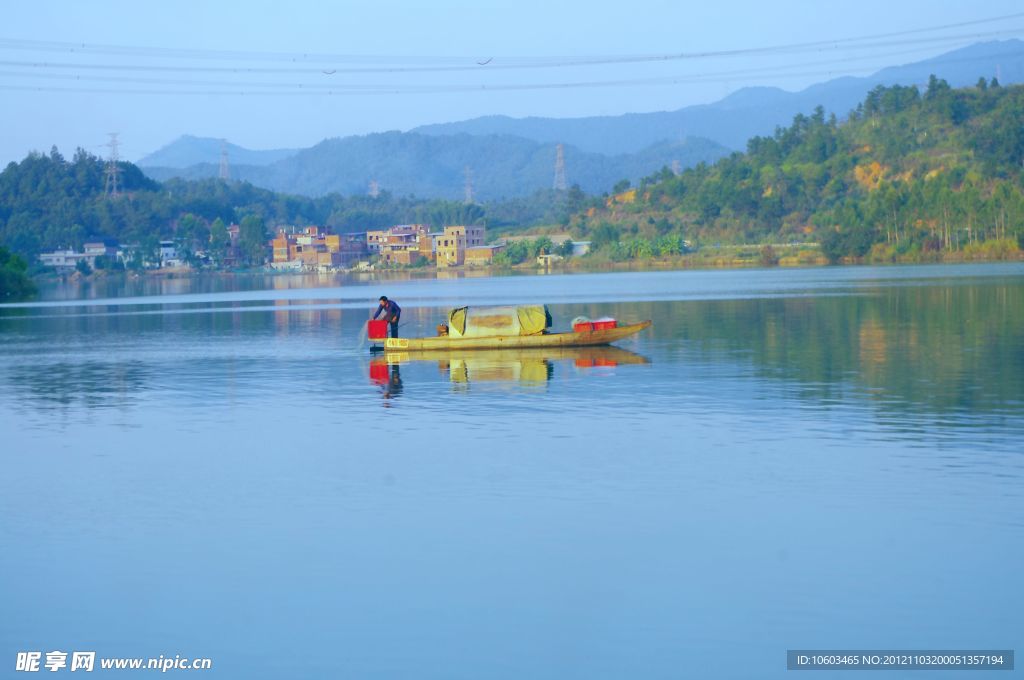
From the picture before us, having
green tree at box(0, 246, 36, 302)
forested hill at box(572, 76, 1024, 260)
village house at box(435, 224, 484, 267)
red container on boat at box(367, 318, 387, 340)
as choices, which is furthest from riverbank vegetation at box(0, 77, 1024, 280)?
red container on boat at box(367, 318, 387, 340)

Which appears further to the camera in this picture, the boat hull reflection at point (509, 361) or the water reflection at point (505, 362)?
the boat hull reflection at point (509, 361)

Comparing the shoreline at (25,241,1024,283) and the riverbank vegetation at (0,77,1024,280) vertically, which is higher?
the riverbank vegetation at (0,77,1024,280)

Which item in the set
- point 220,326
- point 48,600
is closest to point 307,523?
point 48,600

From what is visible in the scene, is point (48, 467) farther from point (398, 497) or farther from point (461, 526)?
point (461, 526)

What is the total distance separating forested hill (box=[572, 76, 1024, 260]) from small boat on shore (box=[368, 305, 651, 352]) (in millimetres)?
76083

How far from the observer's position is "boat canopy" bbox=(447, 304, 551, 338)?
1293 inches

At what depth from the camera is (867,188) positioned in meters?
145

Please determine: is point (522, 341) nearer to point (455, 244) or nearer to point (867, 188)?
point (867, 188)

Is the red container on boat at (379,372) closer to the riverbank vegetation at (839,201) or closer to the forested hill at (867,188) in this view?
the riverbank vegetation at (839,201)

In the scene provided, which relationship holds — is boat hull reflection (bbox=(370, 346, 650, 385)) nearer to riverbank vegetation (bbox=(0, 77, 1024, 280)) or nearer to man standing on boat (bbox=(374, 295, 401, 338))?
man standing on boat (bbox=(374, 295, 401, 338))

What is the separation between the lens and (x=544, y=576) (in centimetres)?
1136

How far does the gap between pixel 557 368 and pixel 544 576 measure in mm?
17541

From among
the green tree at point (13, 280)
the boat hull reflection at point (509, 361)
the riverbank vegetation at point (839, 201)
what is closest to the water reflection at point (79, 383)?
the boat hull reflection at point (509, 361)

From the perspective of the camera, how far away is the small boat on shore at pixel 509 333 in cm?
3281
